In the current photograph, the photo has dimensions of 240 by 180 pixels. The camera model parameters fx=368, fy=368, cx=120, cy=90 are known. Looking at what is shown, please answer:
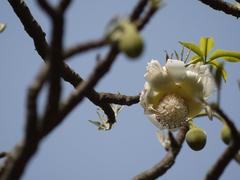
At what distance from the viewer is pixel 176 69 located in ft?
5.39

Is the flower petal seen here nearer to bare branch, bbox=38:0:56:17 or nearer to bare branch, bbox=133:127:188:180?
bare branch, bbox=133:127:188:180

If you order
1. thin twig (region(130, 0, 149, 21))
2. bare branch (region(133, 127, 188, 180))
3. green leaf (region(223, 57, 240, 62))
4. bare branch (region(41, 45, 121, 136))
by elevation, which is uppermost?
thin twig (region(130, 0, 149, 21))

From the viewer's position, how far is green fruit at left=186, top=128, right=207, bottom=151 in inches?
60.1

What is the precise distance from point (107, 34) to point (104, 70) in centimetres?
6

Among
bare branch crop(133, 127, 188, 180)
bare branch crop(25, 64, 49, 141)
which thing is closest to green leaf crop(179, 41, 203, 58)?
bare branch crop(133, 127, 188, 180)

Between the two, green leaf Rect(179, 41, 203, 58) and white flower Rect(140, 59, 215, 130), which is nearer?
white flower Rect(140, 59, 215, 130)

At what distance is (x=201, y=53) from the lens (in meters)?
2.00

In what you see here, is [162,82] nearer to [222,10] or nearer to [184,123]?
[184,123]

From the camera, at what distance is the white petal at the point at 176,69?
1614mm

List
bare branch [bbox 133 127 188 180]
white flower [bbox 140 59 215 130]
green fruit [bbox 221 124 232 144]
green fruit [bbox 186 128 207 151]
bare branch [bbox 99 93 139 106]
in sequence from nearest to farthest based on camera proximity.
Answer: bare branch [bbox 133 127 188 180]
green fruit [bbox 221 124 232 144]
green fruit [bbox 186 128 207 151]
white flower [bbox 140 59 215 130]
bare branch [bbox 99 93 139 106]

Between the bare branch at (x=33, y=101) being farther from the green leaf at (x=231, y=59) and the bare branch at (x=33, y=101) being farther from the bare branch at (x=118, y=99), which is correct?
the green leaf at (x=231, y=59)

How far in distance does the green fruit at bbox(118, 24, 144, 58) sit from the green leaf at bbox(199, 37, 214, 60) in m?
1.48

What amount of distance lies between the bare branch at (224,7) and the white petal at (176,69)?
2.03ft

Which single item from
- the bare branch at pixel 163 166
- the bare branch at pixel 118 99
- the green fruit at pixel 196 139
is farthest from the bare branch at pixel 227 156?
the bare branch at pixel 118 99
